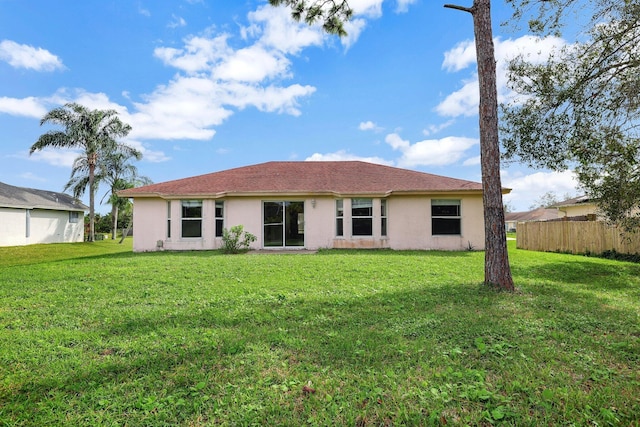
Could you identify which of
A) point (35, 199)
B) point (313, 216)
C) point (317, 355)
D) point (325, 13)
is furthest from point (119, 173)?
point (317, 355)

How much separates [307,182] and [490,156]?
9.74 meters

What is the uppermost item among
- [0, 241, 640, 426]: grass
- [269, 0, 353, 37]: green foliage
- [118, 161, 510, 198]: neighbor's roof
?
[269, 0, 353, 37]: green foliage

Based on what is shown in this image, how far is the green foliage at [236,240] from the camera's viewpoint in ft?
44.2

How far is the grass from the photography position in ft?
8.18

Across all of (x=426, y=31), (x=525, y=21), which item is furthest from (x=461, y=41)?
(x=525, y=21)

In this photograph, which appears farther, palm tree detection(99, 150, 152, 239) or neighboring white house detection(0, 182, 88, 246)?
palm tree detection(99, 150, 152, 239)

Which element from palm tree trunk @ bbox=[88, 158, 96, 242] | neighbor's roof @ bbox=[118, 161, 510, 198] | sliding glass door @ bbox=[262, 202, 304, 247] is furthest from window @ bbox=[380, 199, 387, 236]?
palm tree trunk @ bbox=[88, 158, 96, 242]

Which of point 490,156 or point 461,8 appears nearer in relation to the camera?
point 490,156

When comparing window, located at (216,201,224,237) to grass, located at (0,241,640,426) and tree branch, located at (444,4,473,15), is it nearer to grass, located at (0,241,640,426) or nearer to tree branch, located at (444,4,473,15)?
grass, located at (0,241,640,426)

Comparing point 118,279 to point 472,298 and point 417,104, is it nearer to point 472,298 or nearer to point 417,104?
point 472,298

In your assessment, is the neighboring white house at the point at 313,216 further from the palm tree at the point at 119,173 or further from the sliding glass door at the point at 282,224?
the palm tree at the point at 119,173

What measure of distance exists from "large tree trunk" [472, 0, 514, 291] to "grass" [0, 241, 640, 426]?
55 centimetres

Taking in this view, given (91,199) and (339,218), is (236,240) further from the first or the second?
(91,199)

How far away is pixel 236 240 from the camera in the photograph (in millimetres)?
13508
